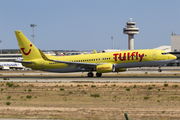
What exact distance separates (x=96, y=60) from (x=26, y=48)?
14.2 meters

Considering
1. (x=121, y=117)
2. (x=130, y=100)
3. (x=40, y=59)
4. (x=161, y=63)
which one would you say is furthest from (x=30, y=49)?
(x=121, y=117)

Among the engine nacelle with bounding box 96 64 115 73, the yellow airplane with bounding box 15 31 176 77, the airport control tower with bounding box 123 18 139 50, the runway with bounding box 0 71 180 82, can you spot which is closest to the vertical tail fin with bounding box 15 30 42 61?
the yellow airplane with bounding box 15 31 176 77

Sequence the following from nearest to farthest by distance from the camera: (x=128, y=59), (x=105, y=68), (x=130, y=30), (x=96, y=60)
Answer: (x=128, y=59) < (x=105, y=68) < (x=96, y=60) < (x=130, y=30)

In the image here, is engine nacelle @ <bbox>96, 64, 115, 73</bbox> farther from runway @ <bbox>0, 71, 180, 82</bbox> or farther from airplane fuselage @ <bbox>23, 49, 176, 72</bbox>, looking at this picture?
runway @ <bbox>0, 71, 180, 82</bbox>

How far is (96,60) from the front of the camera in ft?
171

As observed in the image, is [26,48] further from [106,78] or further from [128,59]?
[128,59]

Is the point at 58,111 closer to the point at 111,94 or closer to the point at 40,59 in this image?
the point at 111,94

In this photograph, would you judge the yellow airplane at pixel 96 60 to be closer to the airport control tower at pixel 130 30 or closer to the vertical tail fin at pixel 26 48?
the vertical tail fin at pixel 26 48

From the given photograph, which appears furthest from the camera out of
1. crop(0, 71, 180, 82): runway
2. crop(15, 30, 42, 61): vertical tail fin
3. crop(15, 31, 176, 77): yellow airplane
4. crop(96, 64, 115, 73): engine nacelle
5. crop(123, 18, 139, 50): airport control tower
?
crop(123, 18, 139, 50): airport control tower

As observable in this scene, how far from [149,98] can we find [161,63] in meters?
25.5

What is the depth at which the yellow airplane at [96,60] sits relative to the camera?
Answer: 49.7 metres

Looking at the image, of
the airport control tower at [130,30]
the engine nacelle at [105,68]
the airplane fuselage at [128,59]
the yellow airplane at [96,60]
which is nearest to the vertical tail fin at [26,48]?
the yellow airplane at [96,60]

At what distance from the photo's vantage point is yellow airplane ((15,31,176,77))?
49.7 m

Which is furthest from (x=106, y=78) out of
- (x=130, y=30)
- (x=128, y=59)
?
(x=130, y=30)
